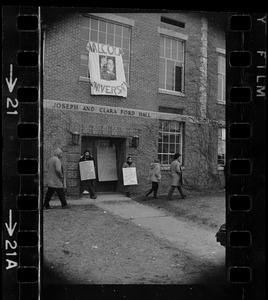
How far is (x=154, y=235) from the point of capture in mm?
2250

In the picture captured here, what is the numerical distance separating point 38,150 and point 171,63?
4.15ft

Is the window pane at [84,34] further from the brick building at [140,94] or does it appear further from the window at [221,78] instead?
the window at [221,78]

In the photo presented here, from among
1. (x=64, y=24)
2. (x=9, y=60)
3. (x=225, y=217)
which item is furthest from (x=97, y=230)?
(x=64, y=24)

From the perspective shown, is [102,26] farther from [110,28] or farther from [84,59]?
[84,59]

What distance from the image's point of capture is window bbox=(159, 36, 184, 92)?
→ 2.38 meters

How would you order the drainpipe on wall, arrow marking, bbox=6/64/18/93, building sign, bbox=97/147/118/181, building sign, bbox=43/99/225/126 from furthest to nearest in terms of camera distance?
1. the drainpipe on wall
2. building sign, bbox=97/147/118/181
3. building sign, bbox=43/99/225/126
4. arrow marking, bbox=6/64/18/93

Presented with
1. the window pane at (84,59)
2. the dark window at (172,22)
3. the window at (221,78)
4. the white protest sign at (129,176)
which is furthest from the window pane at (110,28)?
the white protest sign at (129,176)

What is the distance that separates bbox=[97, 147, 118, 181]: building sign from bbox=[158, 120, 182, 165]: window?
39cm

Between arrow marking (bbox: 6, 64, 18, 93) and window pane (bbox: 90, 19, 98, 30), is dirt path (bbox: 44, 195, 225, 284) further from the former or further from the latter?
window pane (bbox: 90, 19, 98, 30)

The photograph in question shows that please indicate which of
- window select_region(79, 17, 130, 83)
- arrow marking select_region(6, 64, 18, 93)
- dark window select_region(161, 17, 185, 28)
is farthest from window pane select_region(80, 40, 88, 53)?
dark window select_region(161, 17, 185, 28)

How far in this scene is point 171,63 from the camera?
238cm

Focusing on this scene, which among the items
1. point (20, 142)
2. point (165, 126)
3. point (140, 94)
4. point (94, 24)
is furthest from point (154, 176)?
point (94, 24)

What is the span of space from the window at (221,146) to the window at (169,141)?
315mm

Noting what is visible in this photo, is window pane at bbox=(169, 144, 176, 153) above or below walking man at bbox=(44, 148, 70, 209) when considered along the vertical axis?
above
